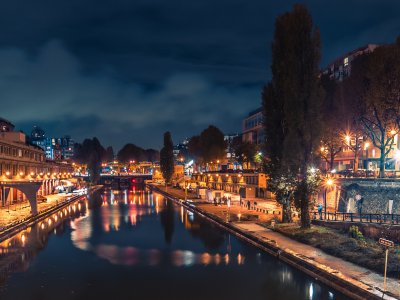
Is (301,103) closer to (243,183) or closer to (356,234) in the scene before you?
(356,234)

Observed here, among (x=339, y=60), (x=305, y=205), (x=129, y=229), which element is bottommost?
(x=129, y=229)

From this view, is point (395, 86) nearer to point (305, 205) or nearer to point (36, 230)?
point (305, 205)

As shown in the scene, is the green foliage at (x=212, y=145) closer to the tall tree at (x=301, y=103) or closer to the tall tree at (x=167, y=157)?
the tall tree at (x=167, y=157)

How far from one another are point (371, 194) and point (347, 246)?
19436mm

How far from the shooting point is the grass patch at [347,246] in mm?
24816

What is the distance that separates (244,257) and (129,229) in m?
21.8

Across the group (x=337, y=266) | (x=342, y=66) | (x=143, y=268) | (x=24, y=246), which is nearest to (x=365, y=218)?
(x=337, y=266)

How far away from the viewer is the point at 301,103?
3869 cm

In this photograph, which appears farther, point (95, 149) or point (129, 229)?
point (95, 149)

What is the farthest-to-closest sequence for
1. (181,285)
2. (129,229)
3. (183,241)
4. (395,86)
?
1. (129,229)
2. (395,86)
3. (183,241)
4. (181,285)

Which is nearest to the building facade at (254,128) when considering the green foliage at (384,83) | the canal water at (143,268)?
the green foliage at (384,83)

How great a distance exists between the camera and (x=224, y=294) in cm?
2338

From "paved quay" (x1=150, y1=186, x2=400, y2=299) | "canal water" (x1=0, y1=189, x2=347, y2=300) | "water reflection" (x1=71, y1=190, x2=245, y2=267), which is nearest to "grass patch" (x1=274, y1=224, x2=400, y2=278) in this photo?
"paved quay" (x1=150, y1=186, x2=400, y2=299)

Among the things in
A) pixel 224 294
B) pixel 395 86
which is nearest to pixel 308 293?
pixel 224 294
